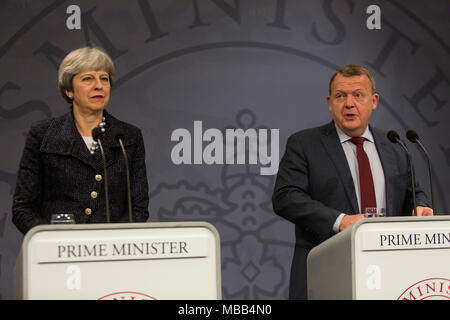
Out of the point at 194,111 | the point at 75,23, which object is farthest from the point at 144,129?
the point at 75,23

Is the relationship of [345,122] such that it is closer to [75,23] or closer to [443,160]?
[443,160]

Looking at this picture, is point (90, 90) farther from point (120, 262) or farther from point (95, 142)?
point (120, 262)

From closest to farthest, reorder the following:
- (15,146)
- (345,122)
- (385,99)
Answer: (345,122) < (15,146) < (385,99)

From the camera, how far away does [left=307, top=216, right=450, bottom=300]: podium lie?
8.01 ft

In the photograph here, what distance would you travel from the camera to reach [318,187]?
3.64 metres

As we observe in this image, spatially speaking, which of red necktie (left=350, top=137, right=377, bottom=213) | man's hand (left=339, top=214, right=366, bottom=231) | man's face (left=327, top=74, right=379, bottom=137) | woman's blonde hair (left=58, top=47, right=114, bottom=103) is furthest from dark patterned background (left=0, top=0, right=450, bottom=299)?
man's hand (left=339, top=214, right=366, bottom=231)

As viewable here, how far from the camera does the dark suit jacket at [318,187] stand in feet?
11.7

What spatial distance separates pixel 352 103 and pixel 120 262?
5.91 feet

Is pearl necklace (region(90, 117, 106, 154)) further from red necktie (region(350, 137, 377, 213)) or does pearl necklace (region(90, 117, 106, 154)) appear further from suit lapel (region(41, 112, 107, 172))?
red necktie (region(350, 137, 377, 213))

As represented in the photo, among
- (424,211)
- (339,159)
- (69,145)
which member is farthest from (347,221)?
(69,145)

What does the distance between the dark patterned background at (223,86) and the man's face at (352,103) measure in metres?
1.16

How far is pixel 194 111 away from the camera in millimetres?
4910

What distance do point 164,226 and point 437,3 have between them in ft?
11.5

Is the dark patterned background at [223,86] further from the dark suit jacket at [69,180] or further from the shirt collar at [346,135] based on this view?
the dark suit jacket at [69,180]
